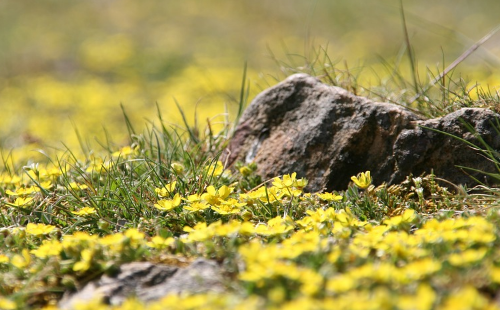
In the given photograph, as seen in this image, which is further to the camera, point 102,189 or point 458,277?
point 102,189

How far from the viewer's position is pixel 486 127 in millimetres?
3156

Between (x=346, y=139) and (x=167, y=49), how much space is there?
10.4 metres

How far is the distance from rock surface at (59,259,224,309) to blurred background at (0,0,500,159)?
193 inches

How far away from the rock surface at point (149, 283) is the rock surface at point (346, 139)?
1.32m

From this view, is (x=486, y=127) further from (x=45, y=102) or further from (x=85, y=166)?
(x=45, y=102)

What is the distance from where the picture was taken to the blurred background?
909 cm

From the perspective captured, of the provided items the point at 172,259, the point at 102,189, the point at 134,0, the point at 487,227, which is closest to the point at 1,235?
the point at 102,189

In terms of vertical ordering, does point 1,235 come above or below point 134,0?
below

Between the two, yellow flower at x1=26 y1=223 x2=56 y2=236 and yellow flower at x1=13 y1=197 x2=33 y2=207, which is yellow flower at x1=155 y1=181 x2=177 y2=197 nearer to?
yellow flower at x1=26 y1=223 x2=56 y2=236

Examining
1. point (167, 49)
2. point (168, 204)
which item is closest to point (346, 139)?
point (168, 204)

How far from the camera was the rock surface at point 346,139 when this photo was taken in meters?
3.23

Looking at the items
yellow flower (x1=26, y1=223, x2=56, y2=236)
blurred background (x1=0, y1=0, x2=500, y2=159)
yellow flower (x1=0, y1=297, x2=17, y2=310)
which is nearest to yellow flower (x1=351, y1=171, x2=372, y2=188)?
yellow flower (x1=26, y1=223, x2=56, y2=236)

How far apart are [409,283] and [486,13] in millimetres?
15218

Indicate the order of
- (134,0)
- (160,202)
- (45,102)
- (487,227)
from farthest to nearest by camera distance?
(134,0) < (45,102) < (160,202) < (487,227)
